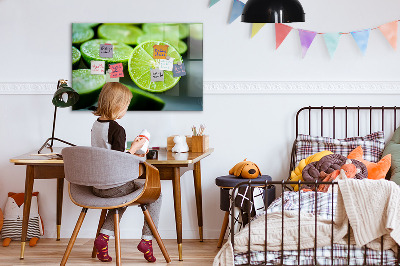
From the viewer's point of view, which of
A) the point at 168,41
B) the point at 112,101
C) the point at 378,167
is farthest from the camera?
the point at 168,41

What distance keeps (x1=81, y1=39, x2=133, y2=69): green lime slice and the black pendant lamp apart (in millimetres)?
1479

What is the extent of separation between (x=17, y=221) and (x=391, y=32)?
2.96 m

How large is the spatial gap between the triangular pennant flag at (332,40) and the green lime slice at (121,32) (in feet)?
4.35

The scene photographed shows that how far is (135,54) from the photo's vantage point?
14.5 feet

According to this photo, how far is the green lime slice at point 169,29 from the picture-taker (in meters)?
4.41

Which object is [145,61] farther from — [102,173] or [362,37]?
[362,37]

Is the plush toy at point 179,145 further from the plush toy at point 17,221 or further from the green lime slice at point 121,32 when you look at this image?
the plush toy at point 17,221

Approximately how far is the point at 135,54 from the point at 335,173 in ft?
5.51

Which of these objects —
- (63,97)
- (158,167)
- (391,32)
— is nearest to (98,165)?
(158,167)

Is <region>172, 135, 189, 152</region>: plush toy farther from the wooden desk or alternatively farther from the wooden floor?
the wooden floor

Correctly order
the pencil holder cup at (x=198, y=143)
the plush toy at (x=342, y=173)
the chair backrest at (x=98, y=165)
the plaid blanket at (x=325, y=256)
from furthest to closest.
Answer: the pencil holder cup at (x=198, y=143) → the plush toy at (x=342, y=173) → the chair backrest at (x=98, y=165) → the plaid blanket at (x=325, y=256)

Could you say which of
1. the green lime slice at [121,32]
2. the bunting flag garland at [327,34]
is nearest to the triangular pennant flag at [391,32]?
the bunting flag garland at [327,34]

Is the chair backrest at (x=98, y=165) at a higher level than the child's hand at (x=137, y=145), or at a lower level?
lower

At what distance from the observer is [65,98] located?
4.23 metres
